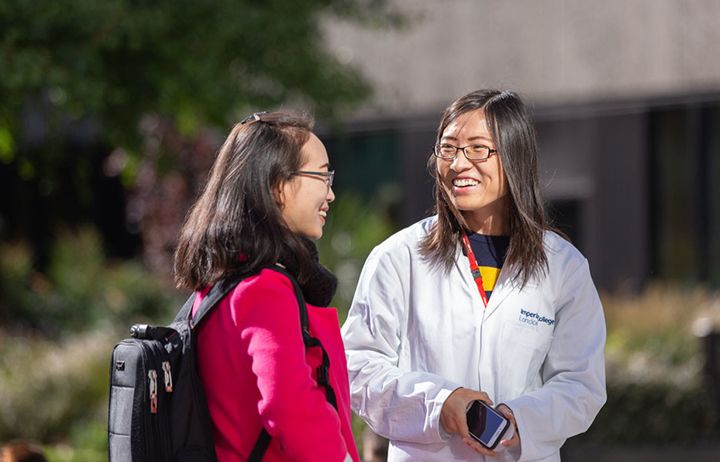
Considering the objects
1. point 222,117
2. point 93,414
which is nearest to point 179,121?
point 222,117

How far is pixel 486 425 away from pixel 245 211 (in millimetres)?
869

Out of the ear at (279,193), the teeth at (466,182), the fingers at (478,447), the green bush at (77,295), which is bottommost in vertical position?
the green bush at (77,295)

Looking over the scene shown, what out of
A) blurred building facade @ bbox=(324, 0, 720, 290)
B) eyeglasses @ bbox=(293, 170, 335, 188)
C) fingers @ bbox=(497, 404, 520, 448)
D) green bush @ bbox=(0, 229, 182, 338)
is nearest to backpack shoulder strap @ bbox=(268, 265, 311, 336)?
eyeglasses @ bbox=(293, 170, 335, 188)

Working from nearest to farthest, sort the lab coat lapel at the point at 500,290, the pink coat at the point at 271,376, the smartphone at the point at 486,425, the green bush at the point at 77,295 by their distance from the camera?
1. the pink coat at the point at 271,376
2. the smartphone at the point at 486,425
3. the lab coat lapel at the point at 500,290
4. the green bush at the point at 77,295

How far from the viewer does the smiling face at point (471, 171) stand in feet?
12.1

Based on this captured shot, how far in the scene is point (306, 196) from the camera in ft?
10.7

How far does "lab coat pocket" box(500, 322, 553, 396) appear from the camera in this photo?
3.64m

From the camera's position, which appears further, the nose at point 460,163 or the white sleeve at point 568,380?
the nose at point 460,163

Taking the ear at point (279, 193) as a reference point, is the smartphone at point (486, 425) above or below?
below

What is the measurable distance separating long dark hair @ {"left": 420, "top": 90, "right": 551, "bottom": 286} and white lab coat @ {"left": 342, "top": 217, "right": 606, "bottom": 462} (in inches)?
1.8

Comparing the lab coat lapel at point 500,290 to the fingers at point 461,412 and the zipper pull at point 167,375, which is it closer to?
the fingers at point 461,412

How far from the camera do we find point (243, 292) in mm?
3113

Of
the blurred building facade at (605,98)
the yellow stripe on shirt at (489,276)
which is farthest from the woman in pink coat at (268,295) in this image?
the blurred building facade at (605,98)

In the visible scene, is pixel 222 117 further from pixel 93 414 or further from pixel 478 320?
pixel 478 320
